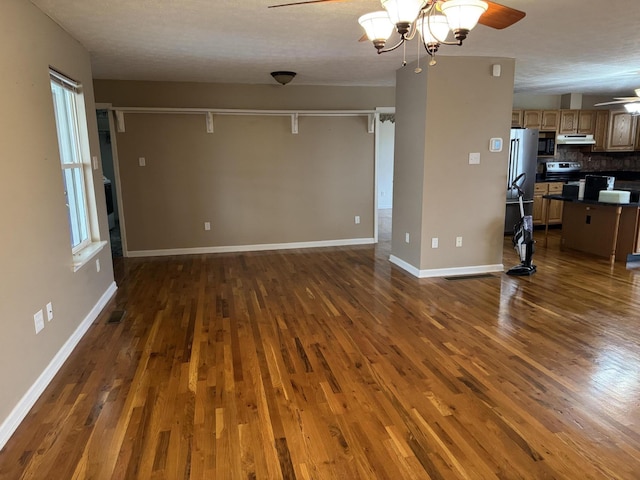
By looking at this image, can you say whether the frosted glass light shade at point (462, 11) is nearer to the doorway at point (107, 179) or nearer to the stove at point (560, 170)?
the stove at point (560, 170)

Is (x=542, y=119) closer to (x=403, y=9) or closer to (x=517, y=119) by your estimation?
(x=517, y=119)

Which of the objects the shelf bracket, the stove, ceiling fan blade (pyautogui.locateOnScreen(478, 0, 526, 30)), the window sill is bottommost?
the window sill

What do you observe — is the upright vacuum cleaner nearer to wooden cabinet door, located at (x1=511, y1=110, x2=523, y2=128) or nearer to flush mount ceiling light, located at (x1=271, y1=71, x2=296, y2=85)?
wooden cabinet door, located at (x1=511, y1=110, x2=523, y2=128)

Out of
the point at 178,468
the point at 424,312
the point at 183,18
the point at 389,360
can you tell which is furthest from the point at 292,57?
the point at 178,468

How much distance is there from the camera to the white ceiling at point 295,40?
295cm

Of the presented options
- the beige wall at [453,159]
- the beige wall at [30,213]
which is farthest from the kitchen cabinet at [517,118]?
the beige wall at [30,213]

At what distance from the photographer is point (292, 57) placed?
14.5 feet

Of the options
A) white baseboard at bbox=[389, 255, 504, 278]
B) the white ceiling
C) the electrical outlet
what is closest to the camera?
the electrical outlet

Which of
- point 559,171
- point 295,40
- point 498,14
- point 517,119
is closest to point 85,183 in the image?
point 295,40

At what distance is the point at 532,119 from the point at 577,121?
958 millimetres

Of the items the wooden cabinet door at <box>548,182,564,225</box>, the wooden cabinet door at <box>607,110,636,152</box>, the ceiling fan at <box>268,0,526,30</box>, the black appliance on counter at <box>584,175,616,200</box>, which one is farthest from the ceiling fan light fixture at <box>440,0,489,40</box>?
the wooden cabinet door at <box>607,110,636,152</box>

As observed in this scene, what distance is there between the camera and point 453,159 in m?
4.65

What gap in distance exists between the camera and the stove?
24.8 feet

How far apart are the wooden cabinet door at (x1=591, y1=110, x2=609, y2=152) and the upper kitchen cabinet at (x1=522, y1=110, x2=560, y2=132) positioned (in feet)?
2.74
